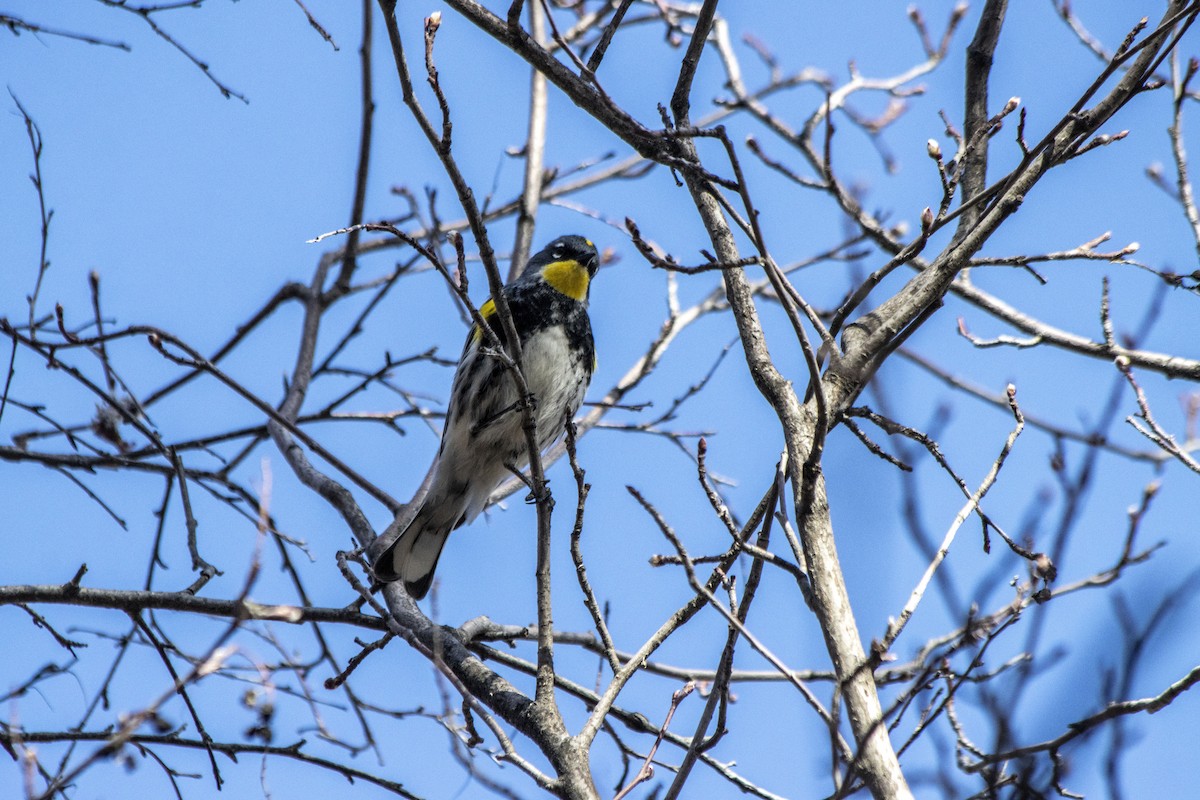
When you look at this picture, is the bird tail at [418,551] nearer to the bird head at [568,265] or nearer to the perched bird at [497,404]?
the perched bird at [497,404]

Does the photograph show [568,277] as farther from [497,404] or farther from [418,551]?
[418,551]

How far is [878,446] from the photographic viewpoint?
3.22 metres

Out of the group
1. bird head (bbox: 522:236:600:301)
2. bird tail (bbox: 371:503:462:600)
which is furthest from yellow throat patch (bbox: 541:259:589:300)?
bird tail (bbox: 371:503:462:600)

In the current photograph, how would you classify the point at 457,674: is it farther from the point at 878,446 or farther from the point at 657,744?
the point at 878,446

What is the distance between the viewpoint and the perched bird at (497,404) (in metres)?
6.00

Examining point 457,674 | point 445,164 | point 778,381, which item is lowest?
point 457,674

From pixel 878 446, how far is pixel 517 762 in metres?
1.31

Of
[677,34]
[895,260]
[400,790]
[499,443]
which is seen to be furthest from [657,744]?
[677,34]

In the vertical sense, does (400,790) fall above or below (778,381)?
below

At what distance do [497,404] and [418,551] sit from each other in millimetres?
951

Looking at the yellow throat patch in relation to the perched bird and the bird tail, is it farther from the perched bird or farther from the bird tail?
the bird tail

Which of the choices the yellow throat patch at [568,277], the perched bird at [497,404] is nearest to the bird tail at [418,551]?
the perched bird at [497,404]

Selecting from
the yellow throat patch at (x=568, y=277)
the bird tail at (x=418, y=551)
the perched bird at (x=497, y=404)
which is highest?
the yellow throat patch at (x=568, y=277)

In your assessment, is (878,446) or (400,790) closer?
(878,446)
